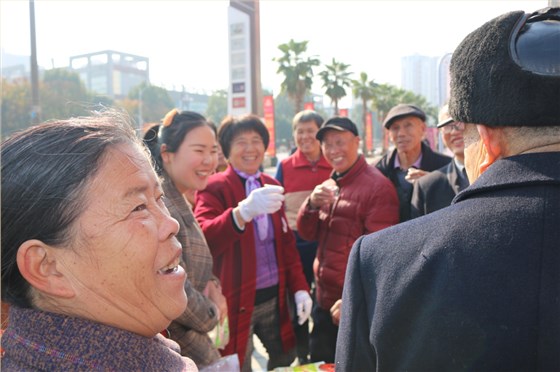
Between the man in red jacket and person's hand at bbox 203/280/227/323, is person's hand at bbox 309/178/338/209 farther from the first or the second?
person's hand at bbox 203/280/227/323

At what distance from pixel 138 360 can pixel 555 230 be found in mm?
937

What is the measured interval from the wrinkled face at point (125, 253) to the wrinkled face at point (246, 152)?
1952mm

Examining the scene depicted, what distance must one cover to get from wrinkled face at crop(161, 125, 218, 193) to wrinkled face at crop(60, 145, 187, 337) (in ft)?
4.04

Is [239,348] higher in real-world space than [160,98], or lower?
lower

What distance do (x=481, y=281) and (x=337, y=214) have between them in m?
2.06

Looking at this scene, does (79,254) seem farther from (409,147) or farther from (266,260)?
(409,147)

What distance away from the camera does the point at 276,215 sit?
3.06 meters

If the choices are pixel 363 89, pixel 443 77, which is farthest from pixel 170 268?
pixel 363 89

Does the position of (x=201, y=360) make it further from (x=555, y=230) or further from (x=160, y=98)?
(x=160, y=98)

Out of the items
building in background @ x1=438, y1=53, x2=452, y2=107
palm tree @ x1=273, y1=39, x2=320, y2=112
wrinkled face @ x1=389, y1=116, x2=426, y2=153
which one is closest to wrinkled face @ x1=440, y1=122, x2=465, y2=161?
wrinkled face @ x1=389, y1=116, x2=426, y2=153

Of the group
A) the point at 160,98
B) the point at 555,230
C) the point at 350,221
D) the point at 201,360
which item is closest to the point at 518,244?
the point at 555,230

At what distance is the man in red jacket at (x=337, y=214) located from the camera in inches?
112

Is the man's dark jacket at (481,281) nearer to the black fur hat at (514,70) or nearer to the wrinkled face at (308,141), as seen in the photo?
the black fur hat at (514,70)

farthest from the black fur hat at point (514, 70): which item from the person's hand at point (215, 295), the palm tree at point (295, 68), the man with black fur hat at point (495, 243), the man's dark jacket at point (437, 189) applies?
the palm tree at point (295, 68)
